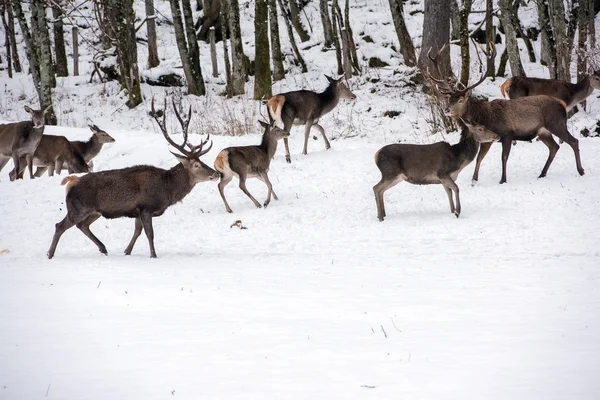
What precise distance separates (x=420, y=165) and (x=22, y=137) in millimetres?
8186

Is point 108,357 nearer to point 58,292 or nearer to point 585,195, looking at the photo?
point 58,292

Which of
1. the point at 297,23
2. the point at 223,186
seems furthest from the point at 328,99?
the point at 297,23

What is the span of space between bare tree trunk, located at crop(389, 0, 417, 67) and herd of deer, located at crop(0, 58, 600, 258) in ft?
22.4

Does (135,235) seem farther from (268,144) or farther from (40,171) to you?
(40,171)

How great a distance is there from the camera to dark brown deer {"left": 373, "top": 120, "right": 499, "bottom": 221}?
32.0 ft

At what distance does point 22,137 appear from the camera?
1356cm

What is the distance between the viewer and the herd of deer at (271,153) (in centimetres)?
836

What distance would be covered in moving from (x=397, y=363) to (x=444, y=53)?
14376 millimetres

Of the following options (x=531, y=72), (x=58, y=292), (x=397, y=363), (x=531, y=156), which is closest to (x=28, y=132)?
(x=58, y=292)

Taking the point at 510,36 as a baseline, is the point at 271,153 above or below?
below

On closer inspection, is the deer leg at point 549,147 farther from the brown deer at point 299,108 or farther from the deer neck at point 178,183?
the deer neck at point 178,183

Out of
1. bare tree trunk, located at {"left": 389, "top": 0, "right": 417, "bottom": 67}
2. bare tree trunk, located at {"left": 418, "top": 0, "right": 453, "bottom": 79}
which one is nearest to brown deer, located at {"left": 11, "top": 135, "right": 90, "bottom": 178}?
bare tree trunk, located at {"left": 418, "top": 0, "right": 453, "bottom": 79}

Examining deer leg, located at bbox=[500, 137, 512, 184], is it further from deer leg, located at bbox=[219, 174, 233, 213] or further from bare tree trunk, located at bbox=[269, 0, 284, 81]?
bare tree trunk, located at bbox=[269, 0, 284, 81]

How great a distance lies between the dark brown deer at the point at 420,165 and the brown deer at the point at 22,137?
24.1ft
